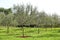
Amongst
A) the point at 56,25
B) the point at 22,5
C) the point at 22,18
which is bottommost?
the point at 56,25

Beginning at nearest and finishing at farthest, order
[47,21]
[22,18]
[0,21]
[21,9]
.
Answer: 1. [22,18]
2. [21,9]
3. [0,21]
4. [47,21]

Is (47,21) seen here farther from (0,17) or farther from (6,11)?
(6,11)

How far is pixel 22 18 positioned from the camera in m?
42.9

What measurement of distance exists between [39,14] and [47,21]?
1589cm

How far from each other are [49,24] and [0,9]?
52.5m

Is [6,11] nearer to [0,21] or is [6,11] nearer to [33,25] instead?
[33,25]

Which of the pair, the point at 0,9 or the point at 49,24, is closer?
the point at 49,24

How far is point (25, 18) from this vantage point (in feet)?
141

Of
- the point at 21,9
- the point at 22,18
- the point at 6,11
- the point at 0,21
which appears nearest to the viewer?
the point at 22,18

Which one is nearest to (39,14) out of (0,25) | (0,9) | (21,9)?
(0,25)

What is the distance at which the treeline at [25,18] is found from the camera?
4472cm

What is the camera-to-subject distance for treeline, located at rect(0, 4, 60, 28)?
4472 cm

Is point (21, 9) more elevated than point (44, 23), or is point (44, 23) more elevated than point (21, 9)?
point (21, 9)

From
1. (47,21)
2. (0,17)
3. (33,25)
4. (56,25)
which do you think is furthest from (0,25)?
(56,25)
